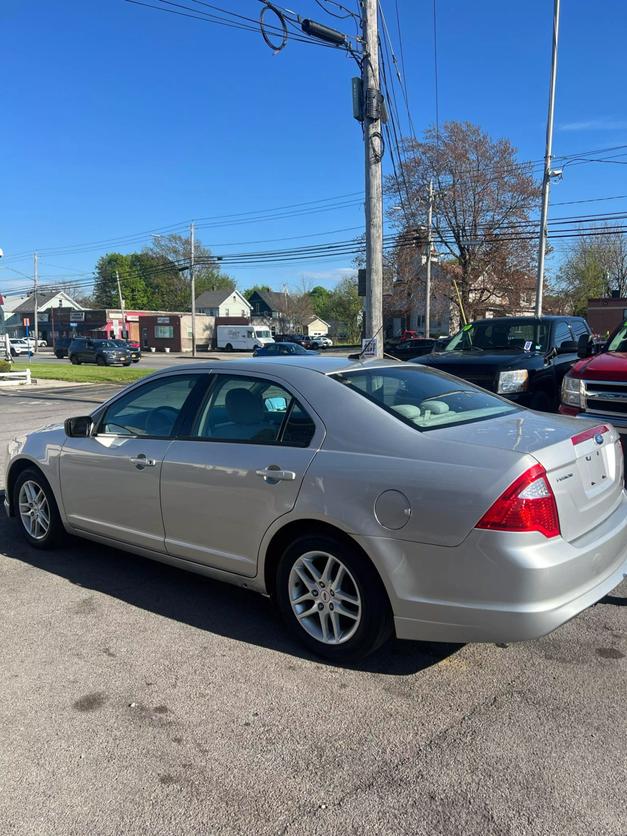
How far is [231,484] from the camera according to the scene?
3654 millimetres

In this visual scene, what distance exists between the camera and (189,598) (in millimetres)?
4281

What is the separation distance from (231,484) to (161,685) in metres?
1.09

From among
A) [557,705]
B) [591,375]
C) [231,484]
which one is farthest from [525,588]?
[591,375]

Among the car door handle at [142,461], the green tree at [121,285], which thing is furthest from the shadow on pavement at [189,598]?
the green tree at [121,285]

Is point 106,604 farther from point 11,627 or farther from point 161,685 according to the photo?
point 161,685

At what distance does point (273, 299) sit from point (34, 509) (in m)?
101

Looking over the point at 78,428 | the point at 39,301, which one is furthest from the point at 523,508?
the point at 39,301

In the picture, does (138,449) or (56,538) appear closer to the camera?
(138,449)

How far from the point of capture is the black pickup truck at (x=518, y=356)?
8.67 meters

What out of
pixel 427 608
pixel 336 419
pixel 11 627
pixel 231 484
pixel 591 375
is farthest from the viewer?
pixel 591 375

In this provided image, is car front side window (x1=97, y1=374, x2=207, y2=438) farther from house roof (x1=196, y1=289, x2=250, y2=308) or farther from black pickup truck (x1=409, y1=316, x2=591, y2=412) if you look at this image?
house roof (x1=196, y1=289, x2=250, y2=308)

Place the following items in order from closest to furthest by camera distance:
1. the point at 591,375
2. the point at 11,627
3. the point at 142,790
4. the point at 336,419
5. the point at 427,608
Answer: the point at 142,790, the point at 427,608, the point at 336,419, the point at 11,627, the point at 591,375

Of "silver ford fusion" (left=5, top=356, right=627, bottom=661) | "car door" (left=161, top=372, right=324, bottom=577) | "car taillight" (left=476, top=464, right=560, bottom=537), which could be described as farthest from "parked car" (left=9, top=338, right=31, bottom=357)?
"car taillight" (left=476, top=464, right=560, bottom=537)

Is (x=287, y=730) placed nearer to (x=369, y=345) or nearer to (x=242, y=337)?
(x=369, y=345)
